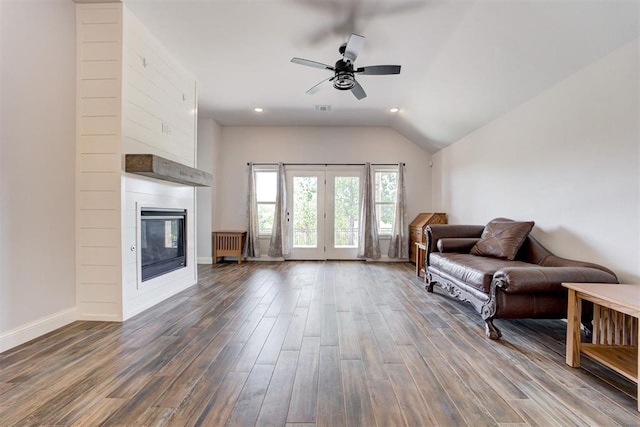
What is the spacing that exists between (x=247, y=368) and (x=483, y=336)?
6.15 ft

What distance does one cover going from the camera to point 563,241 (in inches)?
106

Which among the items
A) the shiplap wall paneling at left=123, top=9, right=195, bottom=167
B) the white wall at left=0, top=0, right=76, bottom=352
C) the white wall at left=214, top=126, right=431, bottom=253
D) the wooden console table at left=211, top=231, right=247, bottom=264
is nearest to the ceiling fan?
the shiplap wall paneling at left=123, top=9, right=195, bottom=167

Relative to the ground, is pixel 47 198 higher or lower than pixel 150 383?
higher

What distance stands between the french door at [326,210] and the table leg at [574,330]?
4154 millimetres

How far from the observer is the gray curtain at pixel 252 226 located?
5.69 m

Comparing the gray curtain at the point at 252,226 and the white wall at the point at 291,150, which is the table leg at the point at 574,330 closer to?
the white wall at the point at 291,150

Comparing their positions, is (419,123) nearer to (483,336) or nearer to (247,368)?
(483,336)

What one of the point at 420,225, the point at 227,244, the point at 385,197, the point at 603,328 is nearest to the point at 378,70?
the point at 603,328

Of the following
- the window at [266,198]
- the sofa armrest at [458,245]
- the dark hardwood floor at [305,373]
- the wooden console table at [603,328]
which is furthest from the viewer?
the window at [266,198]

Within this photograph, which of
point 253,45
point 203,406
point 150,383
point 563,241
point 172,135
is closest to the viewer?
point 203,406

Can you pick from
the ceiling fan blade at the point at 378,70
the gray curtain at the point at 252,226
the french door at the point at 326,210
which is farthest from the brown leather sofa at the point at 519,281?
the gray curtain at the point at 252,226

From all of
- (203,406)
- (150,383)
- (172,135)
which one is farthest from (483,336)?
(172,135)

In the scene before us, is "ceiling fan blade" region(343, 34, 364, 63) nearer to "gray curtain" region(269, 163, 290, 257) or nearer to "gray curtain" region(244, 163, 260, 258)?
"gray curtain" region(269, 163, 290, 257)

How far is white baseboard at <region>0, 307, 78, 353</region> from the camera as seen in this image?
1.99 m
